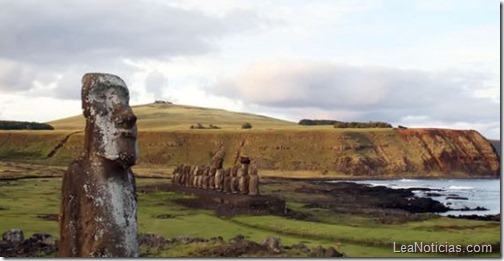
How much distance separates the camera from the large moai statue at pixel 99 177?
9.43 meters

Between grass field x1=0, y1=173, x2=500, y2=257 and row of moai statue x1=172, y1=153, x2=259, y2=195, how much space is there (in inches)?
122

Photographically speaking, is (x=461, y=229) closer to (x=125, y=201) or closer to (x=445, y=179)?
(x=125, y=201)

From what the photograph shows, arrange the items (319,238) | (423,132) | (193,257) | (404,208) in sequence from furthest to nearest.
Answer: (423,132) < (404,208) < (319,238) < (193,257)

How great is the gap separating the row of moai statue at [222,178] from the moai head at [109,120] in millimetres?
26622

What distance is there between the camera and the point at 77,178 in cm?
954

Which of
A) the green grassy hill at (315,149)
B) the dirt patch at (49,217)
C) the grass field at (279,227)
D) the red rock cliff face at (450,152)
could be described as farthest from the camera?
the red rock cliff face at (450,152)

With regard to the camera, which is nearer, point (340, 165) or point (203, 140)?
point (340, 165)

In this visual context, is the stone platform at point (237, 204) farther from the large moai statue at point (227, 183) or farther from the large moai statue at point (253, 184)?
the large moai statue at point (227, 183)

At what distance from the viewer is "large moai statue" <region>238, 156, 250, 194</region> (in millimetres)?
36531

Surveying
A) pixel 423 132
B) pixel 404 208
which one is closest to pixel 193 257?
pixel 404 208

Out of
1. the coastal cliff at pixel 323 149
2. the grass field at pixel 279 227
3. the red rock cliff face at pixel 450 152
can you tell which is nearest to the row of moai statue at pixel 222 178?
the grass field at pixel 279 227

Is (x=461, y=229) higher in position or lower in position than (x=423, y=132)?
lower

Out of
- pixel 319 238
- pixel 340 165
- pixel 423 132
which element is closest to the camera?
pixel 319 238

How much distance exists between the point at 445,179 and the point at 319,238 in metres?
92.3
